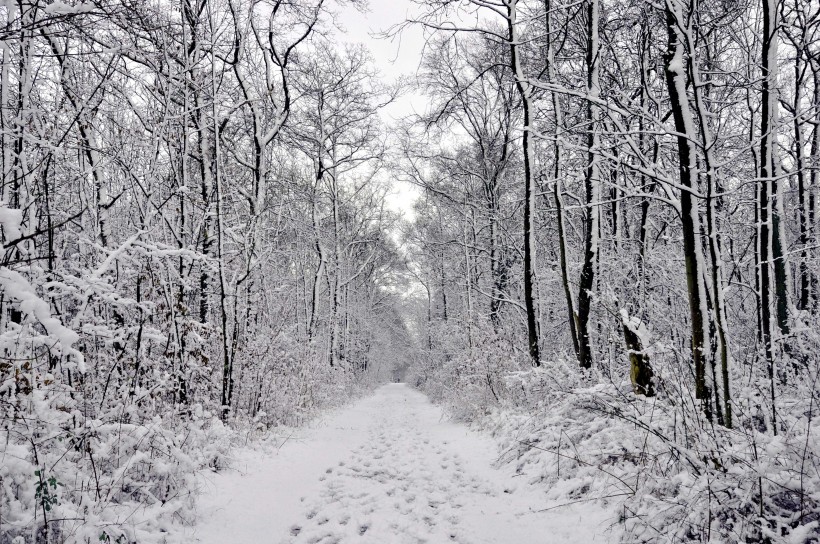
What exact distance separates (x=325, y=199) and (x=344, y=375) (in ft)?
25.3

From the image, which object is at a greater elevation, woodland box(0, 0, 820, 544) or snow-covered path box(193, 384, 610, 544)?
woodland box(0, 0, 820, 544)

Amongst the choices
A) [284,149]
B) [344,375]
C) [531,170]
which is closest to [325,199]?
[284,149]

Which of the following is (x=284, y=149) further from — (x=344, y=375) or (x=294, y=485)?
(x=294, y=485)

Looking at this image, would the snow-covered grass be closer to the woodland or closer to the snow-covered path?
the woodland

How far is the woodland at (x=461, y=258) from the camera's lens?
292cm

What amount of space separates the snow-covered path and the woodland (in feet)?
1.14

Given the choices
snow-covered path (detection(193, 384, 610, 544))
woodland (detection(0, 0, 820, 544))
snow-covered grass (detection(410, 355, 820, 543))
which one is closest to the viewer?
snow-covered grass (detection(410, 355, 820, 543))

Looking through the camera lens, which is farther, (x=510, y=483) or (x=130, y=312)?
(x=130, y=312)

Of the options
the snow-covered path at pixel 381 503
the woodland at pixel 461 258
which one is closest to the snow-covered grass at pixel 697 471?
the woodland at pixel 461 258

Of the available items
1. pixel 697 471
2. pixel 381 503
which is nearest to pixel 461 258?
pixel 381 503

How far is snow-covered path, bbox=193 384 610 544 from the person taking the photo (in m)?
3.56

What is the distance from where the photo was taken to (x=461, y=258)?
60.6ft

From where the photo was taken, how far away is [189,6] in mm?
6762

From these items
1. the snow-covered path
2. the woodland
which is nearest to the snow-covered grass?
the woodland
